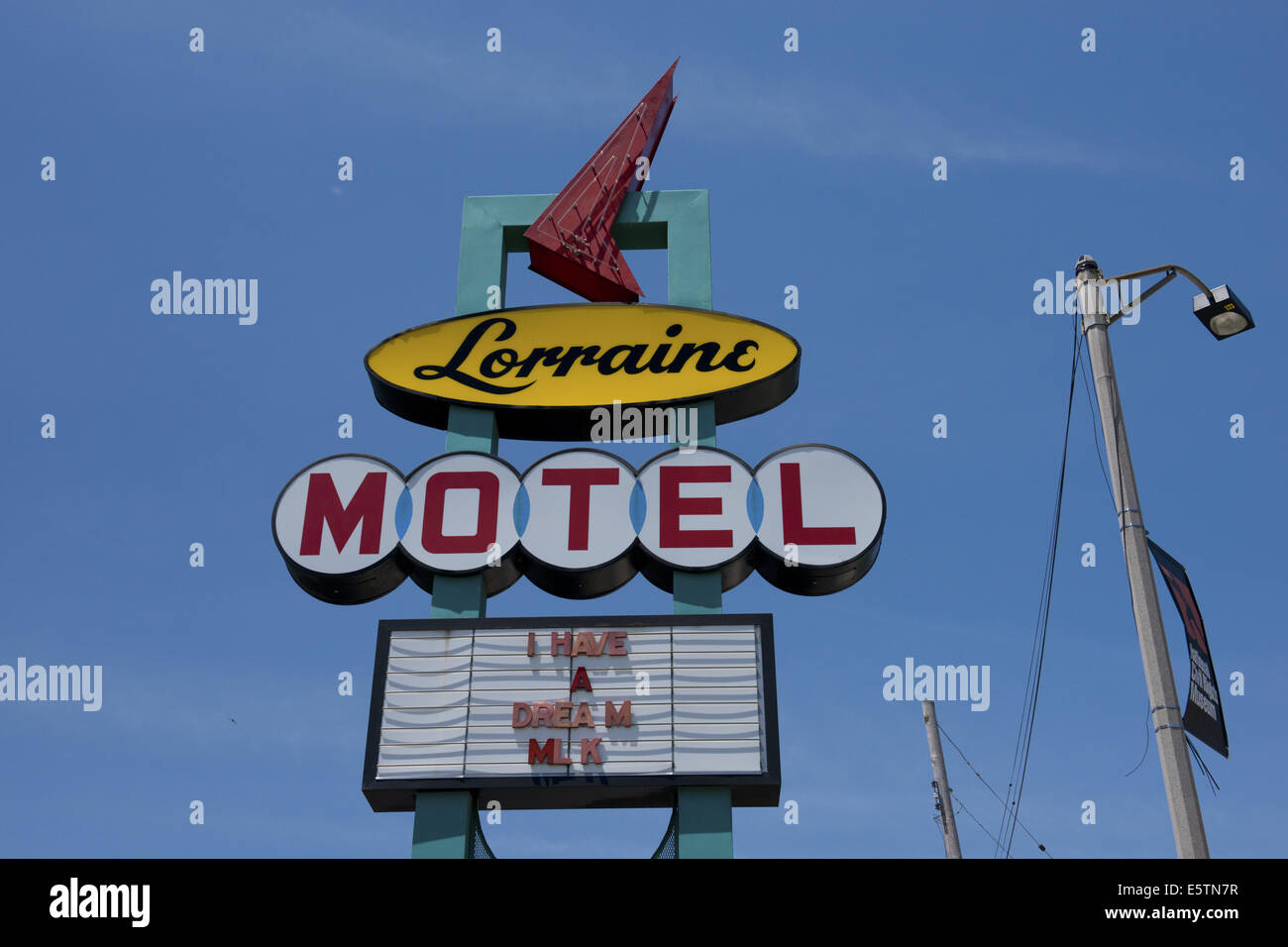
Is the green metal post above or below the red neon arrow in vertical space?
below

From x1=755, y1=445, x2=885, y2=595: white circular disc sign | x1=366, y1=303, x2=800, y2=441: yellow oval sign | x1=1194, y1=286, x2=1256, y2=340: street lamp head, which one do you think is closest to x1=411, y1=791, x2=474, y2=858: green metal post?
x1=755, y1=445, x2=885, y2=595: white circular disc sign

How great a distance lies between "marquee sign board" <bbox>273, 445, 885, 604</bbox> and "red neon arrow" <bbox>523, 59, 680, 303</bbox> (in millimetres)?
2360

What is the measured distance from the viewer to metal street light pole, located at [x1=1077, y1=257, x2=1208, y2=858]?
8289 mm

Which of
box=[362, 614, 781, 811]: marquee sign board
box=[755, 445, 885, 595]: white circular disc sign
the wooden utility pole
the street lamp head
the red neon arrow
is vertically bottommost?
the wooden utility pole

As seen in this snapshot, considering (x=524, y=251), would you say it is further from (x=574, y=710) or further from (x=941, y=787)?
(x=941, y=787)

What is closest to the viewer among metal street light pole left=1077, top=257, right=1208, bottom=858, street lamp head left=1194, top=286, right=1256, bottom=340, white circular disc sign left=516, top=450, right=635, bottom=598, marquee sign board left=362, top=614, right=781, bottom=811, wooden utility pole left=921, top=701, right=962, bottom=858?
metal street light pole left=1077, top=257, right=1208, bottom=858

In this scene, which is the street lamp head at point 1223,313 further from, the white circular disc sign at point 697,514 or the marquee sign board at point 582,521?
the white circular disc sign at point 697,514

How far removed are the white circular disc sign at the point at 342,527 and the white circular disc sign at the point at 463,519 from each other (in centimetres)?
23

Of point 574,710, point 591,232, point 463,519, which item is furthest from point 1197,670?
point 591,232

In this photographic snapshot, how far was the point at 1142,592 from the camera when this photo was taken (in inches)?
357

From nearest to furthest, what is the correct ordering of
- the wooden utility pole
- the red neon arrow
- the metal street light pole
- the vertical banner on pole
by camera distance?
the metal street light pole, the vertical banner on pole, the red neon arrow, the wooden utility pole

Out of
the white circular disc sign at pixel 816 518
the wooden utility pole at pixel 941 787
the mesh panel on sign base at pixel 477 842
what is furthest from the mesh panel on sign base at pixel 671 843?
the wooden utility pole at pixel 941 787

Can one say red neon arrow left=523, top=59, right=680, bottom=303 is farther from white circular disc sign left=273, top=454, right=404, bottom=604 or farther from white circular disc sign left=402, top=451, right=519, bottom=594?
white circular disc sign left=273, top=454, right=404, bottom=604
